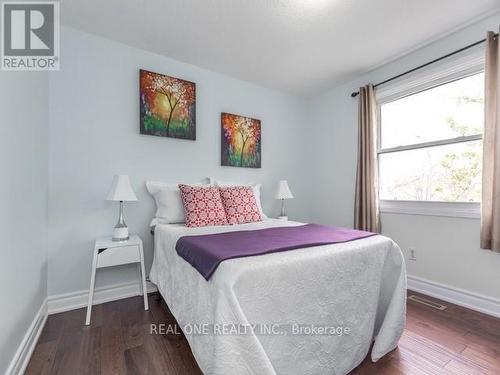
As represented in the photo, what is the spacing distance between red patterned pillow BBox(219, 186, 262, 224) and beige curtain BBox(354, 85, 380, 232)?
128cm

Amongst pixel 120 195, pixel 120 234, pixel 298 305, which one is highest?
pixel 120 195

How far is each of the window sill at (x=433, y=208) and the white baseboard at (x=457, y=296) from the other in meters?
0.67

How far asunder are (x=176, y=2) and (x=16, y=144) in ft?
4.78

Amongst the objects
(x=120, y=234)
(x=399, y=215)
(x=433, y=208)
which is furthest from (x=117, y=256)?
(x=433, y=208)

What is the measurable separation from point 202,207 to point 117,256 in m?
0.78

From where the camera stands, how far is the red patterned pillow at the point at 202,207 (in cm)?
212

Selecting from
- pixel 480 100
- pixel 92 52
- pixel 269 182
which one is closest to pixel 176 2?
pixel 92 52

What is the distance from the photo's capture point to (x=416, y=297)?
2285 mm

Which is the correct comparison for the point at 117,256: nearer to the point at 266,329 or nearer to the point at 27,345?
the point at 27,345

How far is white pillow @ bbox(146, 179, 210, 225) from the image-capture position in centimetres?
228

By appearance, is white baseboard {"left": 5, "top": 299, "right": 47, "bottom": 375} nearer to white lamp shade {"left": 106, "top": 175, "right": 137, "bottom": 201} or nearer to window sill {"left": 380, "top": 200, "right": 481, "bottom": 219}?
white lamp shade {"left": 106, "top": 175, "right": 137, "bottom": 201}

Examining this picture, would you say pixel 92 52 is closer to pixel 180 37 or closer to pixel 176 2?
pixel 180 37

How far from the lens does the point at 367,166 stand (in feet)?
9.09

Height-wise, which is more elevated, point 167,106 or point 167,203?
point 167,106
